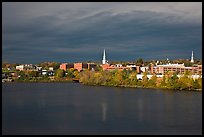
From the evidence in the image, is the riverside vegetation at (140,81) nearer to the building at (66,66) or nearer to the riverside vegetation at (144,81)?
the riverside vegetation at (144,81)

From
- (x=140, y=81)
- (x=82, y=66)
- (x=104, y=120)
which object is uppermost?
(x=82, y=66)

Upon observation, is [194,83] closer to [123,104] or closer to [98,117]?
[123,104]

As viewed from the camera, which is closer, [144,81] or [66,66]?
[144,81]

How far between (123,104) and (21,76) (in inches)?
671

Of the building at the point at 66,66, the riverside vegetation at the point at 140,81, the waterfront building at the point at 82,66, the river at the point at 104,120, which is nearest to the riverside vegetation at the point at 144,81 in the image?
the riverside vegetation at the point at 140,81

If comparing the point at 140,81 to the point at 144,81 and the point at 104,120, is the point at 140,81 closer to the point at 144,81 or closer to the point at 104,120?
the point at 144,81

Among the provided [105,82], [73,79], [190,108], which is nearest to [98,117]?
[190,108]

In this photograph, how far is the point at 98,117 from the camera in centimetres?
567

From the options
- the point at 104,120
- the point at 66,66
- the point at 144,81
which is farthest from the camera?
the point at 66,66

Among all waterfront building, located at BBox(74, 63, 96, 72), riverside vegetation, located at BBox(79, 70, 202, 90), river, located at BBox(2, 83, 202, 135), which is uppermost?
waterfront building, located at BBox(74, 63, 96, 72)

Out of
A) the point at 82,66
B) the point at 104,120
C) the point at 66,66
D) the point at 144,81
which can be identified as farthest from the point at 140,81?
the point at 66,66

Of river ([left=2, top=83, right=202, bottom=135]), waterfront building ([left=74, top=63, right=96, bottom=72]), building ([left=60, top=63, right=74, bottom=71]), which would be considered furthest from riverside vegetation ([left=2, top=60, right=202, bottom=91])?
building ([left=60, top=63, right=74, bottom=71])

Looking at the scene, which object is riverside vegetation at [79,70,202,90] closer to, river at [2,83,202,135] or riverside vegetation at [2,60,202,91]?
riverside vegetation at [2,60,202,91]

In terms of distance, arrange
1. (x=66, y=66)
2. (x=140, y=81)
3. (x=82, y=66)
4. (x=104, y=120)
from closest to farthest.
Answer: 1. (x=104, y=120)
2. (x=140, y=81)
3. (x=82, y=66)
4. (x=66, y=66)
